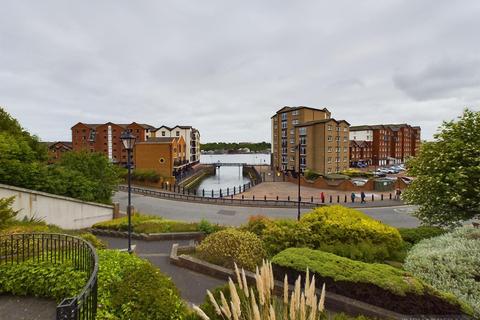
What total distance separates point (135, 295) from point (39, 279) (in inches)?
110

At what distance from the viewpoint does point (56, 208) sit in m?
15.5

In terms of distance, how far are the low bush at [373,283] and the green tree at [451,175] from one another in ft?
17.5

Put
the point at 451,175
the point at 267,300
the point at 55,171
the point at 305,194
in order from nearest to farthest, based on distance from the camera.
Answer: the point at 267,300, the point at 451,175, the point at 55,171, the point at 305,194

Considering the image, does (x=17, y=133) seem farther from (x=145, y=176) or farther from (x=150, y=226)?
(x=145, y=176)

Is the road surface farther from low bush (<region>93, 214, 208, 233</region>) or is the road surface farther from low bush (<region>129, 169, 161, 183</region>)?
low bush (<region>129, 169, 161, 183</region>)

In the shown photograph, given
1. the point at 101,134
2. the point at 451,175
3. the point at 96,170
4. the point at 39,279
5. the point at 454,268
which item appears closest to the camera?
the point at 39,279

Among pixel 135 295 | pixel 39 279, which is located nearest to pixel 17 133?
pixel 39 279

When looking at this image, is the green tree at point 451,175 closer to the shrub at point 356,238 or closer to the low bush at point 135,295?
the shrub at point 356,238

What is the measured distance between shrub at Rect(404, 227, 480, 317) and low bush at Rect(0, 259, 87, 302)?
849 cm

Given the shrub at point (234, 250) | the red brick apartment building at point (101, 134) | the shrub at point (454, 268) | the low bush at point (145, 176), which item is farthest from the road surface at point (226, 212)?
the red brick apartment building at point (101, 134)

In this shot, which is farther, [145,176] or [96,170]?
[145,176]

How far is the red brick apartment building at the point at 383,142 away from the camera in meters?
80.7

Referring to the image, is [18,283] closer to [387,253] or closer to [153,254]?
[153,254]

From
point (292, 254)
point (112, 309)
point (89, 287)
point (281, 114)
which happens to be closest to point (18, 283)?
point (112, 309)
